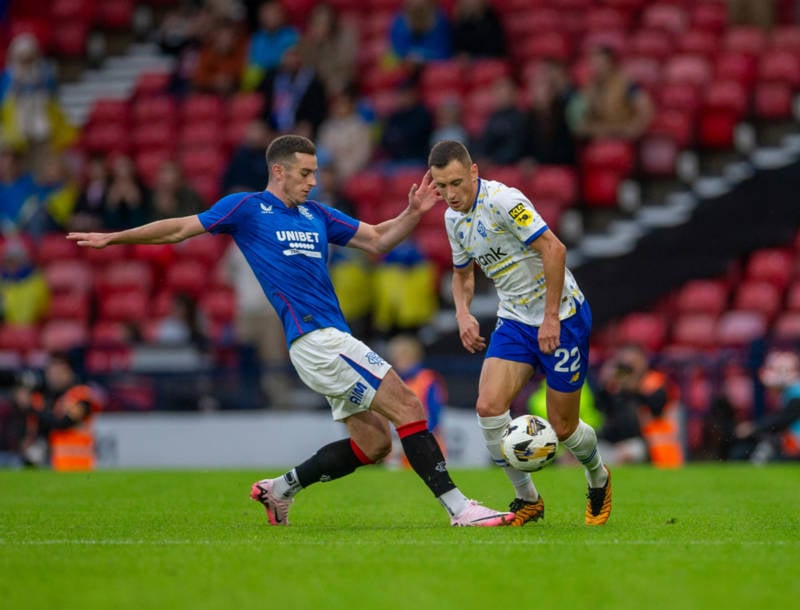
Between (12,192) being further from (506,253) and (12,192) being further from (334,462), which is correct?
(506,253)

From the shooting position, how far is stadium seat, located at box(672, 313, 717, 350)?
16.6m

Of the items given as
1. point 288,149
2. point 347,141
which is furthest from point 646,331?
point 288,149

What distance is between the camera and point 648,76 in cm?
1903

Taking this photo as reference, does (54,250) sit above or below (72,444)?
above

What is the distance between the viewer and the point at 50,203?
20844 mm

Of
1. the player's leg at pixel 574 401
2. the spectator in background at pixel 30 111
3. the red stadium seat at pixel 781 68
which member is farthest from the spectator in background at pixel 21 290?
the player's leg at pixel 574 401

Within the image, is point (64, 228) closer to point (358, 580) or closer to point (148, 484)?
point (148, 484)

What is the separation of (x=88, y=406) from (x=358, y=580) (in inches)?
379

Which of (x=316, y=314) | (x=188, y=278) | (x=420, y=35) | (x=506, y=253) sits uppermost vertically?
(x=420, y=35)

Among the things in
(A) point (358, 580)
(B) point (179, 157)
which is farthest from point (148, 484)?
(B) point (179, 157)

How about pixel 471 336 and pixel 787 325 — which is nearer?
pixel 471 336

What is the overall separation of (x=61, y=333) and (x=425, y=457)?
1169 centimetres

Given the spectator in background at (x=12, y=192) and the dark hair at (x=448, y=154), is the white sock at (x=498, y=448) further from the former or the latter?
the spectator in background at (x=12, y=192)

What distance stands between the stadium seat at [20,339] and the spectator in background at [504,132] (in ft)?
21.2
